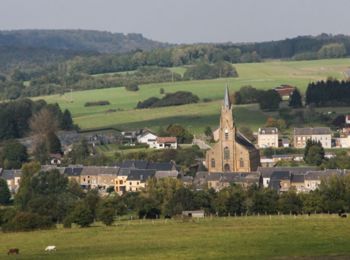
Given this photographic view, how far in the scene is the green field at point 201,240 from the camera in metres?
38.7

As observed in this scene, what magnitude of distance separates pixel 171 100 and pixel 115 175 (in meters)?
37.1

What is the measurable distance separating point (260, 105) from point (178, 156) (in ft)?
80.1

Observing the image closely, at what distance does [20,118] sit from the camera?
328 feet

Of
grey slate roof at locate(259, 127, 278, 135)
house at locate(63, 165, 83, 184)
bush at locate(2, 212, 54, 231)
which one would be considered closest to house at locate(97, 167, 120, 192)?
house at locate(63, 165, 83, 184)

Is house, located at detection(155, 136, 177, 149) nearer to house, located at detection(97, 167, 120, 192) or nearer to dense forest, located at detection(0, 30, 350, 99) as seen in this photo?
house, located at detection(97, 167, 120, 192)

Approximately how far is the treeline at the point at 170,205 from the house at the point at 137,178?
9537 millimetres

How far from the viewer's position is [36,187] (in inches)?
2591

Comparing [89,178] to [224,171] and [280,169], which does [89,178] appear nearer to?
[224,171]

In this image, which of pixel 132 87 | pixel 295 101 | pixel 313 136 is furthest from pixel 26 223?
pixel 132 87

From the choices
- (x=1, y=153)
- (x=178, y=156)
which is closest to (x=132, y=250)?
(x=178, y=156)

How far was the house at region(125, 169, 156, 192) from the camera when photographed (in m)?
72.4

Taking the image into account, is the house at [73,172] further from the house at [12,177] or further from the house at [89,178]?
the house at [12,177]

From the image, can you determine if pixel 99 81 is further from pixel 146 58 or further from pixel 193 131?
pixel 193 131

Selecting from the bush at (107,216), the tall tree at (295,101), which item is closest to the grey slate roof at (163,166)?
the bush at (107,216)
